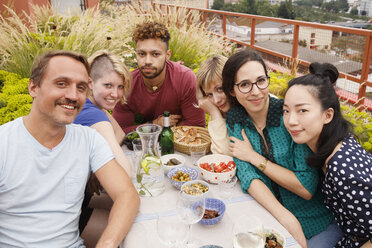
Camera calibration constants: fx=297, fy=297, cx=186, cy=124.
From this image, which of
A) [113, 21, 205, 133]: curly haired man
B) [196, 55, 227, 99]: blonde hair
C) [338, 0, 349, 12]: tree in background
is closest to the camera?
[196, 55, 227, 99]: blonde hair

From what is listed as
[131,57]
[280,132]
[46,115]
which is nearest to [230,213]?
[280,132]

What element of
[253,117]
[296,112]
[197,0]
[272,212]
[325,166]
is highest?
[197,0]

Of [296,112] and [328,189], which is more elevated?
[296,112]

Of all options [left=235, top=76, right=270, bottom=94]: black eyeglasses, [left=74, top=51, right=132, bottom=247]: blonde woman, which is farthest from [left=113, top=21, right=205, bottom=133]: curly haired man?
[left=235, top=76, right=270, bottom=94]: black eyeglasses

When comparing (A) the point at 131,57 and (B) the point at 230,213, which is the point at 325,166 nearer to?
(B) the point at 230,213

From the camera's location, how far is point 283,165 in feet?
6.84

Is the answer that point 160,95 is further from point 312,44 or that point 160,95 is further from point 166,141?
point 312,44

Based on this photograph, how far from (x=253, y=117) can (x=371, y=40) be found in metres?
4.14

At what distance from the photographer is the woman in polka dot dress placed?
1.64 m

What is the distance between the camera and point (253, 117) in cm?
227

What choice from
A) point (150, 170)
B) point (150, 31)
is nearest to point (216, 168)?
point (150, 170)

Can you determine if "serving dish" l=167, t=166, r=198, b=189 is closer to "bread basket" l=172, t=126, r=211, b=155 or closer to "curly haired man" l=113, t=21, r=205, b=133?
"bread basket" l=172, t=126, r=211, b=155

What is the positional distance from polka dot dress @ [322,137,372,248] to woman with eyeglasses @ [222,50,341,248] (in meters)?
0.17

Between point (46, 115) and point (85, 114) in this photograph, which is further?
point (85, 114)
